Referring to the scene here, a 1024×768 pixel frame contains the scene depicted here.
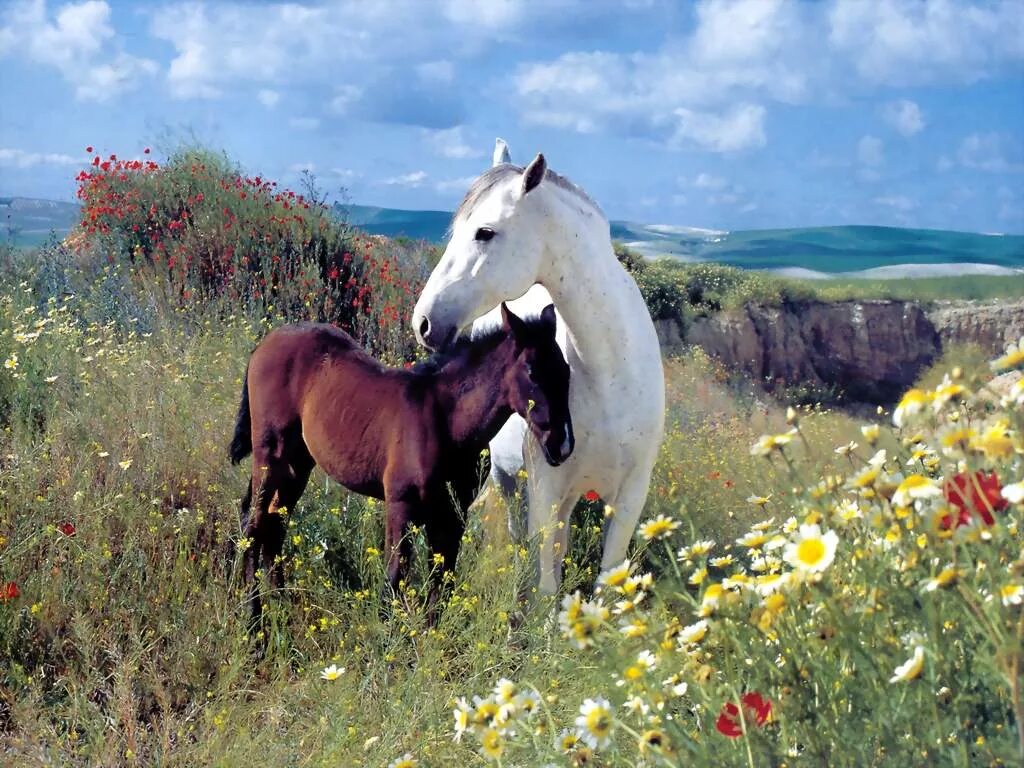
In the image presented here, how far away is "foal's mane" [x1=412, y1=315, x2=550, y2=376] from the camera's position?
356cm

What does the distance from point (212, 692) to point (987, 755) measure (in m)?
2.48

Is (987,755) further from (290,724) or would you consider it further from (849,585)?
(290,724)

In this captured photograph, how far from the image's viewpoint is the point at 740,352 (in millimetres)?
21641

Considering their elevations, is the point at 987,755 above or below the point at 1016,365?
below

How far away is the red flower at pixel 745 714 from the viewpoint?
1941 mm

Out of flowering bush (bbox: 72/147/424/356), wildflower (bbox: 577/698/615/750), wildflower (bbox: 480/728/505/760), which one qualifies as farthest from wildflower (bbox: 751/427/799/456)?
flowering bush (bbox: 72/147/424/356)

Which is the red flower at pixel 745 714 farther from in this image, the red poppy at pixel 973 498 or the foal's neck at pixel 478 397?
the foal's neck at pixel 478 397

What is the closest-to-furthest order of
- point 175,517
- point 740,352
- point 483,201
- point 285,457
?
point 483,201 < point 285,457 < point 175,517 < point 740,352

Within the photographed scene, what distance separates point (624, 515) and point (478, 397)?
0.84m

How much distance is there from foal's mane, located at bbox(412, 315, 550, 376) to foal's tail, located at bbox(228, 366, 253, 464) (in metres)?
0.90

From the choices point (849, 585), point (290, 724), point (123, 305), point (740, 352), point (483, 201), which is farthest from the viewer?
point (740, 352)

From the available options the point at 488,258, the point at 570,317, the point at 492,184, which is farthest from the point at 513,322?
the point at 492,184

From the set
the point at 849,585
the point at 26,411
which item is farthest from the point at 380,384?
the point at 26,411

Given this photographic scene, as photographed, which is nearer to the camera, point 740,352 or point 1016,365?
→ point 1016,365
